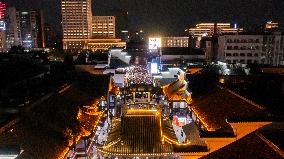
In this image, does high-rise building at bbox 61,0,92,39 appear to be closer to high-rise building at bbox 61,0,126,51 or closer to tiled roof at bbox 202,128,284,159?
high-rise building at bbox 61,0,126,51

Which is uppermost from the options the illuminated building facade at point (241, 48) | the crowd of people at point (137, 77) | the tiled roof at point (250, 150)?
the illuminated building facade at point (241, 48)

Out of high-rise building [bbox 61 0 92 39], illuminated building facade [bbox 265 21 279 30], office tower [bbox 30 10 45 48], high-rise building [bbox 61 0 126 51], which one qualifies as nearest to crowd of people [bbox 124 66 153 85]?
illuminated building facade [bbox 265 21 279 30]

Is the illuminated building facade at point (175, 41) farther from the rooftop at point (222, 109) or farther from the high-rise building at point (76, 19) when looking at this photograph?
the rooftop at point (222, 109)

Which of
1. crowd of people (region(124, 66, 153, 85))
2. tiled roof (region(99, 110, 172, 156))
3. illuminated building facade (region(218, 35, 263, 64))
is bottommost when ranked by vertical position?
crowd of people (region(124, 66, 153, 85))

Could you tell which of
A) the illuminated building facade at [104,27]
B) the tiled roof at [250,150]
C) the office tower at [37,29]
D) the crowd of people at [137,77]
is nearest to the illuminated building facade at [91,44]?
A: the office tower at [37,29]

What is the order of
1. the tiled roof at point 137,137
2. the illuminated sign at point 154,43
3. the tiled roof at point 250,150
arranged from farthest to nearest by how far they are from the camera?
the illuminated sign at point 154,43, the tiled roof at point 137,137, the tiled roof at point 250,150

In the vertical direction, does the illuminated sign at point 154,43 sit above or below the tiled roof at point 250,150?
above
